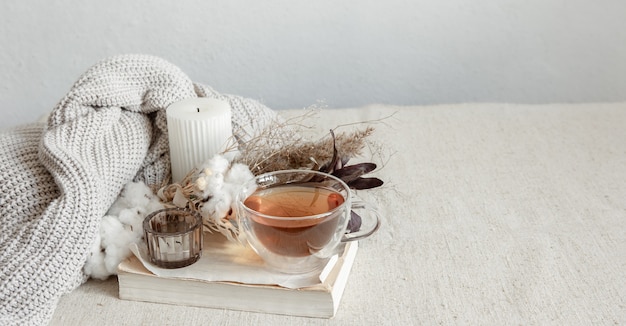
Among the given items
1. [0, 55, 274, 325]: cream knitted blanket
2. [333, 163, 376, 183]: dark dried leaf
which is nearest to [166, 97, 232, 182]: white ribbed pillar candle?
[0, 55, 274, 325]: cream knitted blanket

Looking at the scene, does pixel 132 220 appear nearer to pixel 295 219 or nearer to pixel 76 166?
pixel 76 166

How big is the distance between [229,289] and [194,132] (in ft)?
0.73

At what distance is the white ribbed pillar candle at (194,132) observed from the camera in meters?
0.86

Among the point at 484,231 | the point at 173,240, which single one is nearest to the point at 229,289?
the point at 173,240

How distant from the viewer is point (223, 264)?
2.43 ft

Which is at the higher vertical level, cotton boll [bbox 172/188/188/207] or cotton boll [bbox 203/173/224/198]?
cotton boll [bbox 203/173/224/198]

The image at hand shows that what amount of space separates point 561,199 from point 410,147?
0.82 feet

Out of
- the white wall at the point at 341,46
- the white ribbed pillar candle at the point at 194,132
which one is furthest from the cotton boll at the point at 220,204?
the white wall at the point at 341,46

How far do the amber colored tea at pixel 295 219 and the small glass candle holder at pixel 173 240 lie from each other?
0.06 meters

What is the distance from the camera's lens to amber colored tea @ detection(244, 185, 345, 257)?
695mm

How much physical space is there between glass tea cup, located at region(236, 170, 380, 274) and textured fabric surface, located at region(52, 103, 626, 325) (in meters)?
0.06

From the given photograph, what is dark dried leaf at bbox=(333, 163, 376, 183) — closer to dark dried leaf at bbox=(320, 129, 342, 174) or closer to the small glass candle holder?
dark dried leaf at bbox=(320, 129, 342, 174)

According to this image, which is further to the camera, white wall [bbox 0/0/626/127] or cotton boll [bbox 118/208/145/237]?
white wall [bbox 0/0/626/127]

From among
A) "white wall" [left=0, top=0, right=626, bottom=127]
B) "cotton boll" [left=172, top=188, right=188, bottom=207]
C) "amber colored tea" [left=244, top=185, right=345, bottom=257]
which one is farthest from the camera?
"white wall" [left=0, top=0, right=626, bottom=127]
